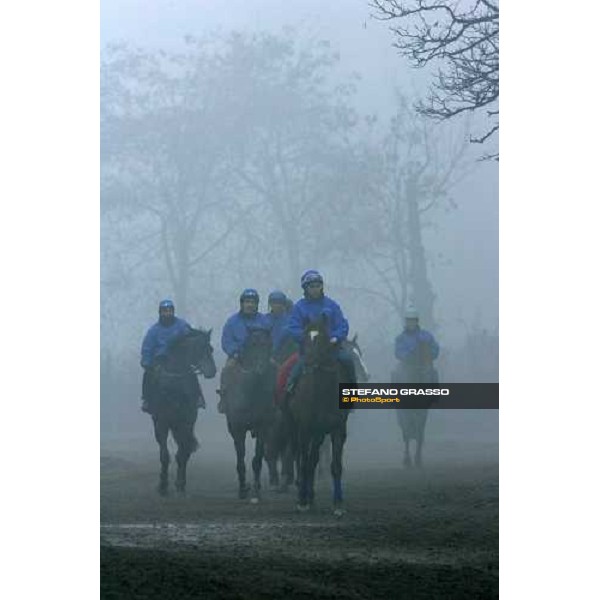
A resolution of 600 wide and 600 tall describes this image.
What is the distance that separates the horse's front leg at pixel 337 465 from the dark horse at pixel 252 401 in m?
0.66

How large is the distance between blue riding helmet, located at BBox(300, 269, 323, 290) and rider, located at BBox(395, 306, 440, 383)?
2.67 feet

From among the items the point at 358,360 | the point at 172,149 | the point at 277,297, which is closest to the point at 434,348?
the point at 358,360

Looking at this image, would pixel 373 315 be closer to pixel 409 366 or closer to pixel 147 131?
pixel 409 366

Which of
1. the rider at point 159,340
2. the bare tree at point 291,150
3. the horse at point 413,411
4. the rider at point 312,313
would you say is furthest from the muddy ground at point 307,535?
the bare tree at point 291,150

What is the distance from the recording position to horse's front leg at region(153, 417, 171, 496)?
16500 millimetres

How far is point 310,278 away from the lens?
53.3 feet

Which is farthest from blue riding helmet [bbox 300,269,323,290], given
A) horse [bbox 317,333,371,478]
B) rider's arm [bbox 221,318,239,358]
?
rider's arm [bbox 221,318,239,358]

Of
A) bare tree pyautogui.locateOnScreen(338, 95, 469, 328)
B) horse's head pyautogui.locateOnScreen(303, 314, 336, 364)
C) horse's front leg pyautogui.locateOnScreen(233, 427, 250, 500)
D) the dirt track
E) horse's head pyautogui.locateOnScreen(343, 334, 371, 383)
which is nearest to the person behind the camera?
the dirt track

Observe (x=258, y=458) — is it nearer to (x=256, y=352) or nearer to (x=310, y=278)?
(x=256, y=352)

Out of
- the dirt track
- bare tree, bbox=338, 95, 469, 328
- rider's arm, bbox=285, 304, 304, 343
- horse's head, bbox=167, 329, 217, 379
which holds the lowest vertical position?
the dirt track

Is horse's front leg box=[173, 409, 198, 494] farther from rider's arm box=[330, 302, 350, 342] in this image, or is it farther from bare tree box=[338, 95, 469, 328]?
bare tree box=[338, 95, 469, 328]

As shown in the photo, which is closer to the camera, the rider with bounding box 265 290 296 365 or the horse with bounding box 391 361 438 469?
the horse with bounding box 391 361 438 469

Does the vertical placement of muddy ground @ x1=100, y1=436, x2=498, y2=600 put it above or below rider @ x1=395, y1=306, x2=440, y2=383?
below
